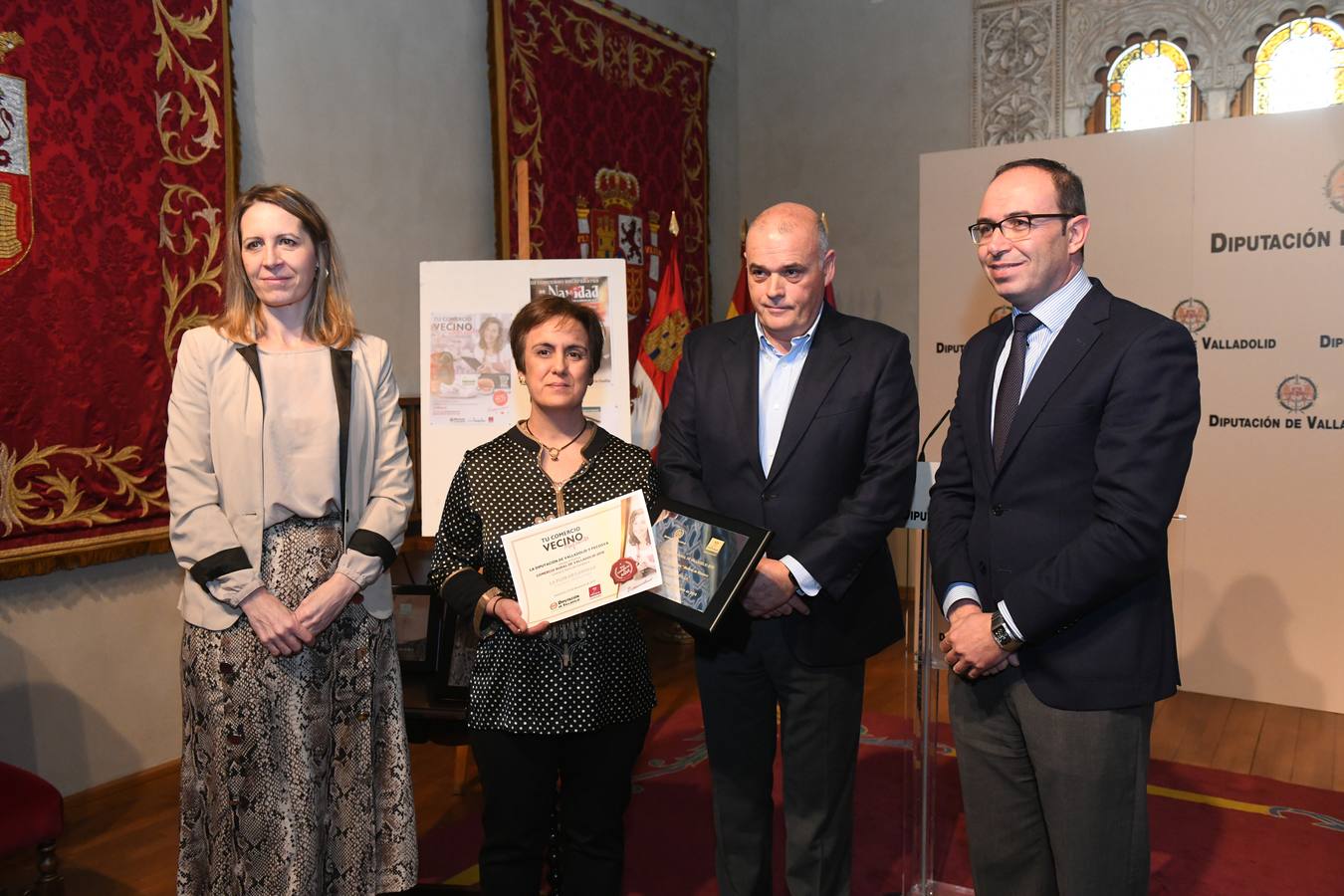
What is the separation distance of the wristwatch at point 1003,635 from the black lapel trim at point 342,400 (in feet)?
4.48

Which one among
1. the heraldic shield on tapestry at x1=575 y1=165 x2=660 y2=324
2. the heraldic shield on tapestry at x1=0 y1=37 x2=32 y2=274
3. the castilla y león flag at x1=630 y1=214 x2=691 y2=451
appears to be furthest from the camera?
the heraldic shield on tapestry at x1=575 y1=165 x2=660 y2=324

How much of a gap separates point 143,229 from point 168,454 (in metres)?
1.80

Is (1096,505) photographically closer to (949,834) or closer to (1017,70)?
(949,834)

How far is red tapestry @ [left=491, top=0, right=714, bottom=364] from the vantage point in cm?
521

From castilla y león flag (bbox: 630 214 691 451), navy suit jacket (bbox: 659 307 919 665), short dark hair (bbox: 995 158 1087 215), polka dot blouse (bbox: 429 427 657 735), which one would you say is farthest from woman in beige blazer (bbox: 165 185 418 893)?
castilla y león flag (bbox: 630 214 691 451)

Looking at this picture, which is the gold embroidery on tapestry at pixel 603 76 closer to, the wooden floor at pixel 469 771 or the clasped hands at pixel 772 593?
A: the wooden floor at pixel 469 771

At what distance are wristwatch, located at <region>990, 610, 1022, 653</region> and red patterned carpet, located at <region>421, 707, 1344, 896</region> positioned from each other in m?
0.82

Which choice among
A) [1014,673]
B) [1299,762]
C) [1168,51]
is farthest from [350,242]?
[1168,51]

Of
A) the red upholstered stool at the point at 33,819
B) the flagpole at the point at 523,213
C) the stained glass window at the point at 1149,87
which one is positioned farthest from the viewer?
the stained glass window at the point at 1149,87

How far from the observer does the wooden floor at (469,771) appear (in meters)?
3.03

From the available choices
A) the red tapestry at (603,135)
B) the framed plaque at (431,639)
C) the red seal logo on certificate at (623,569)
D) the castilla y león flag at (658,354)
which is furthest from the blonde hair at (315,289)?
the red tapestry at (603,135)

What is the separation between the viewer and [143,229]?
3.53m

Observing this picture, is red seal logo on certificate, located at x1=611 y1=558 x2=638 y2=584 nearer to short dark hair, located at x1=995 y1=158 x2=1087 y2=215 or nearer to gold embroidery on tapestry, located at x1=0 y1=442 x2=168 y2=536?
short dark hair, located at x1=995 y1=158 x2=1087 y2=215

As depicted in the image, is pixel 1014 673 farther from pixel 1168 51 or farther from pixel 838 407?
pixel 1168 51
